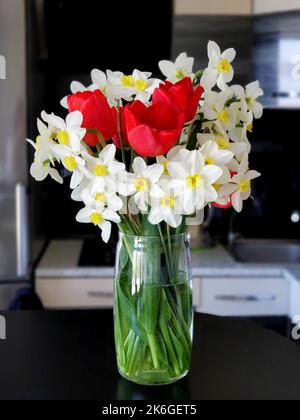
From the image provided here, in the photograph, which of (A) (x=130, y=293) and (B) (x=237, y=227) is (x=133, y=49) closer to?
(B) (x=237, y=227)

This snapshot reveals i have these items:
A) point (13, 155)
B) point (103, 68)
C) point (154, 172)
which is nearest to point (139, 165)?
point (154, 172)

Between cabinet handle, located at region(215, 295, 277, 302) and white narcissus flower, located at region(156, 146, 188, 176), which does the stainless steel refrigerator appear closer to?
cabinet handle, located at region(215, 295, 277, 302)

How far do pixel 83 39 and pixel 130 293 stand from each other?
1.73 meters

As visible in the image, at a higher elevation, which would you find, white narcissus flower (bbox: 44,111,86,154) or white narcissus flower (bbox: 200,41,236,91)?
white narcissus flower (bbox: 200,41,236,91)

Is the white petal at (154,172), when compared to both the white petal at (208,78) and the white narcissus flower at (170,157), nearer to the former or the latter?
the white narcissus flower at (170,157)

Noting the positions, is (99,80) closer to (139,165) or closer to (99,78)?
(99,78)

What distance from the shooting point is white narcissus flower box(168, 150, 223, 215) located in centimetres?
77

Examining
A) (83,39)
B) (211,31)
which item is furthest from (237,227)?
(83,39)

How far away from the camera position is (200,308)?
228 centimetres

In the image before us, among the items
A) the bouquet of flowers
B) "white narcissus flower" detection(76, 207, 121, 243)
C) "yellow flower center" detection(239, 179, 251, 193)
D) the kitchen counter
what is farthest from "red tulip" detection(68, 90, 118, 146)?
the kitchen counter

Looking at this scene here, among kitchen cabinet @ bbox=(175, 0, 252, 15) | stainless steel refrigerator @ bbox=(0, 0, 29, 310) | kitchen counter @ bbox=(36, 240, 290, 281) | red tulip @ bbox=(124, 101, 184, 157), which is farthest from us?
kitchen cabinet @ bbox=(175, 0, 252, 15)

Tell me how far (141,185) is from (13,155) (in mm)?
1473

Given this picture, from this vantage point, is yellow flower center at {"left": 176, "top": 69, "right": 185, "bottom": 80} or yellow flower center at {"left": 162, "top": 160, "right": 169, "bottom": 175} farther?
yellow flower center at {"left": 176, "top": 69, "right": 185, "bottom": 80}

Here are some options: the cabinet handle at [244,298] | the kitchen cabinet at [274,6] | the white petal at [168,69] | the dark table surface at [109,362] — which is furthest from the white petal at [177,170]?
the kitchen cabinet at [274,6]
